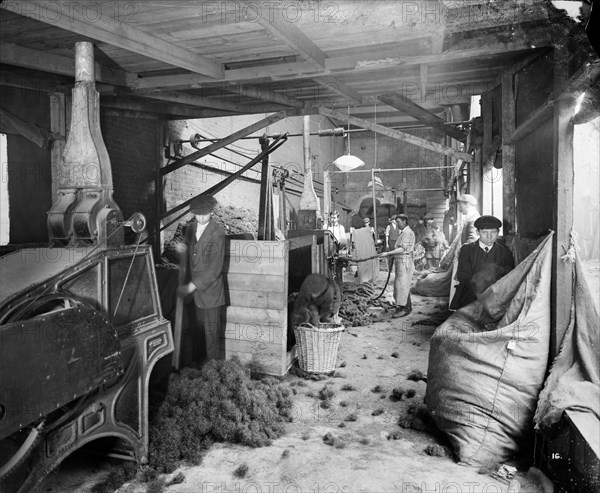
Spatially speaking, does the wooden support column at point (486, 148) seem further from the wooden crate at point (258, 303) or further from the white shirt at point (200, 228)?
the white shirt at point (200, 228)

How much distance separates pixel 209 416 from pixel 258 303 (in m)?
1.70

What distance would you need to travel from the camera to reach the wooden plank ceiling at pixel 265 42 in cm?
330

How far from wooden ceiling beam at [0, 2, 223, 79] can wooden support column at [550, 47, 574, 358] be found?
3.18 metres

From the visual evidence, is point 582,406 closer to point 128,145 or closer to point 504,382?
point 504,382

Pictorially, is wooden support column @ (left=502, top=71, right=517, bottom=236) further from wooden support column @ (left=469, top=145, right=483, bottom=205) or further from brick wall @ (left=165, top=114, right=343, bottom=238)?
brick wall @ (left=165, top=114, right=343, bottom=238)

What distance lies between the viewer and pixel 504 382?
11.2 ft

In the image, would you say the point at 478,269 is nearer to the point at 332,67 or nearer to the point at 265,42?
the point at 332,67

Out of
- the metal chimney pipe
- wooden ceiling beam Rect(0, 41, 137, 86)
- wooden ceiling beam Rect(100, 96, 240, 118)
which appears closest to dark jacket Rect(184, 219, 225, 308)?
the metal chimney pipe

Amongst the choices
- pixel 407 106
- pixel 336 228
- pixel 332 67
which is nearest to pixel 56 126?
pixel 332 67

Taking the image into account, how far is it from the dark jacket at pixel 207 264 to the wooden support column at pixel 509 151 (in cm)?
326

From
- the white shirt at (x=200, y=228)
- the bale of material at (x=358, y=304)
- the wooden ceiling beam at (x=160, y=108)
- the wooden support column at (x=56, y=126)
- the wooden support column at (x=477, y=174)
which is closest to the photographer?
the white shirt at (x=200, y=228)

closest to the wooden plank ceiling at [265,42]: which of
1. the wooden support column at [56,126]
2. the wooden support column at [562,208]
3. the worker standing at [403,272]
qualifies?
the wooden support column at [56,126]

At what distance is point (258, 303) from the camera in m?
5.23

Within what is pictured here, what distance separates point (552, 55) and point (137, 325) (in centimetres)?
400
